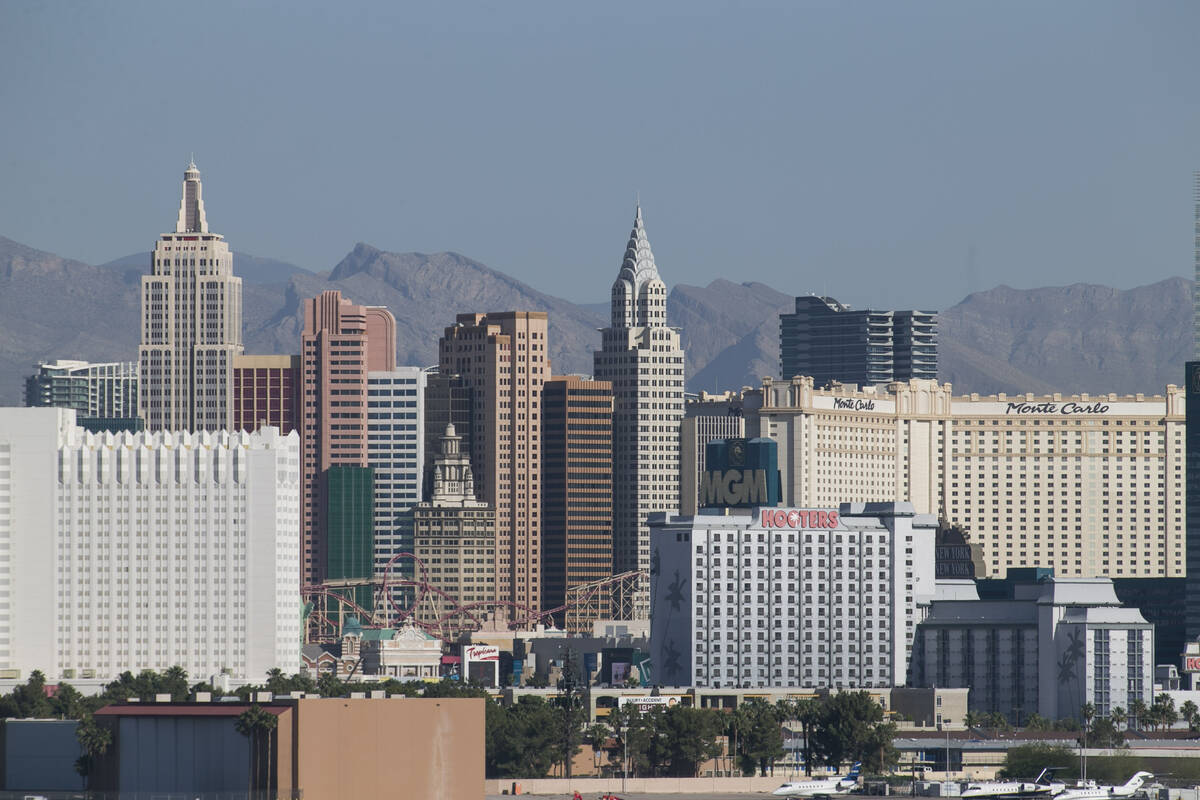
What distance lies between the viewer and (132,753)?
193000mm

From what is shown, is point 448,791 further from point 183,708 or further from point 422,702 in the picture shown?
point 183,708

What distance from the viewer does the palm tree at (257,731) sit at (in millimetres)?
188000

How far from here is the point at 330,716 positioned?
7466 inches

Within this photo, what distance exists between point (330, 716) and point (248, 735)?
19.6 ft

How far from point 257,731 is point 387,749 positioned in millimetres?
9373

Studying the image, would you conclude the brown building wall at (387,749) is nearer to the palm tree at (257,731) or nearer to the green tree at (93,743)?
the palm tree at (257,731)

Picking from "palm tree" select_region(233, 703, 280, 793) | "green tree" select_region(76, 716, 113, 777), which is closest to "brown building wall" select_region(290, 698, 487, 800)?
"palm tree" select_region(233, 703, 280, 793)

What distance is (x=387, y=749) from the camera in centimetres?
19062

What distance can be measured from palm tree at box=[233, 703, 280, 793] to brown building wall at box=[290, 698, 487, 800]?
2131 millimetres

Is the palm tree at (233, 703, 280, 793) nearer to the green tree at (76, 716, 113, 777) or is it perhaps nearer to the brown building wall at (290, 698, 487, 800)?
the brown building wall at (290, 698, 487, 800)

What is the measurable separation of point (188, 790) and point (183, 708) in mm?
6683

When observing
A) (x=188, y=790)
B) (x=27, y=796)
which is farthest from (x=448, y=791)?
(x=27, y=796)

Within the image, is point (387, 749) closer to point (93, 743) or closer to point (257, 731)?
point (257, 731)

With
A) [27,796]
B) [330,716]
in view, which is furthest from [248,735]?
[27,796]
